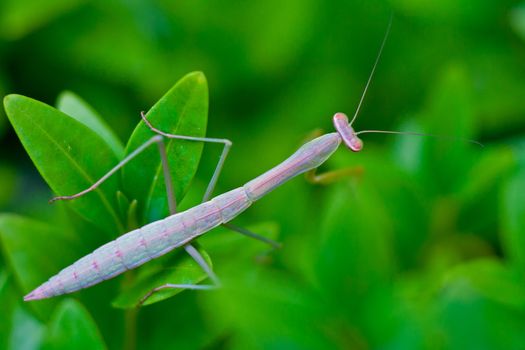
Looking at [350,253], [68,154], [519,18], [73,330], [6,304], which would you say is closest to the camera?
[73,330]

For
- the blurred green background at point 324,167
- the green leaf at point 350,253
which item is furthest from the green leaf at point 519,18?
the green leaf at point 350,253

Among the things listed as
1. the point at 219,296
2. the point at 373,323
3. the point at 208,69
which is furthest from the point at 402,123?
the point at 219,296

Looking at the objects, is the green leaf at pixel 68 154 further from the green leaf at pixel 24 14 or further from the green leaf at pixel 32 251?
the green leaf at pixel 24 14

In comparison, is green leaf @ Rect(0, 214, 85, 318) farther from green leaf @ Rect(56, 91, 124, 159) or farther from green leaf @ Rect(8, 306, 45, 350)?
green leaf @ Rect(56, 91, 124, 159)

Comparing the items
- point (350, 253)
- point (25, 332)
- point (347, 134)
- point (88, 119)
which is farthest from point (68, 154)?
point (347, 134)

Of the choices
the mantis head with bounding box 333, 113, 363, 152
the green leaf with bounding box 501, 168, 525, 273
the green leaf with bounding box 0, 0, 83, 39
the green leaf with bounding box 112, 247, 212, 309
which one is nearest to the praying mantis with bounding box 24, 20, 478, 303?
the green leaf with bounding box 112, 247, 212, 309

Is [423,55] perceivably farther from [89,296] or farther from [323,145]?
[89,296]

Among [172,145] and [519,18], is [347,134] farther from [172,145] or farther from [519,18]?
[519,18]
